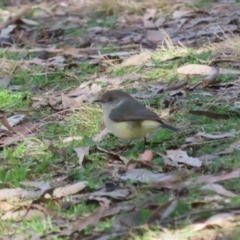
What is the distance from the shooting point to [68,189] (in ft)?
16.5

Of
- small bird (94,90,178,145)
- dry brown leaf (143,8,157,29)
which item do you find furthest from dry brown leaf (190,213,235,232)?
dry brown leaf (143,8,157,29)

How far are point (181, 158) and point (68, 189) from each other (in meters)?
0.87

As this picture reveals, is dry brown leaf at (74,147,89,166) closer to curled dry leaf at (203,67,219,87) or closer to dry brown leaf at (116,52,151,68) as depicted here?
curled dry leaf at (203,67,219,87)

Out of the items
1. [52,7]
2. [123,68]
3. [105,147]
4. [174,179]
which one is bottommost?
[52,7]

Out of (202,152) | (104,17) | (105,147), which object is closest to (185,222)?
(202,152)

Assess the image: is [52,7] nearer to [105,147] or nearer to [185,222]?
[105,147]

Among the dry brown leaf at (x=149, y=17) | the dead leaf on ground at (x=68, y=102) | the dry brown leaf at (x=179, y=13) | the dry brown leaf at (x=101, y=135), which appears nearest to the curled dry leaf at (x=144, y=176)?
the dry brown leaf at (x=101, y=135)

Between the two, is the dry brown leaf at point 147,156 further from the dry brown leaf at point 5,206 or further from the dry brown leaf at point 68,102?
the dry brown leaf at point 68,102

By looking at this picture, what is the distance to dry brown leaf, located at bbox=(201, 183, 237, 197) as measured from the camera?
468cm

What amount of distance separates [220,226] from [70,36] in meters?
6.69

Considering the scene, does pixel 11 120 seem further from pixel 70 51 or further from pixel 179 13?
pixel 179 13

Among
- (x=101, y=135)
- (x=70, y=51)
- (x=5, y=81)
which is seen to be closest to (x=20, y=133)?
(x=101, y=135)

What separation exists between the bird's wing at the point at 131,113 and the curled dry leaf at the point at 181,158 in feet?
0.88

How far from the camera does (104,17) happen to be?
1145 cm
